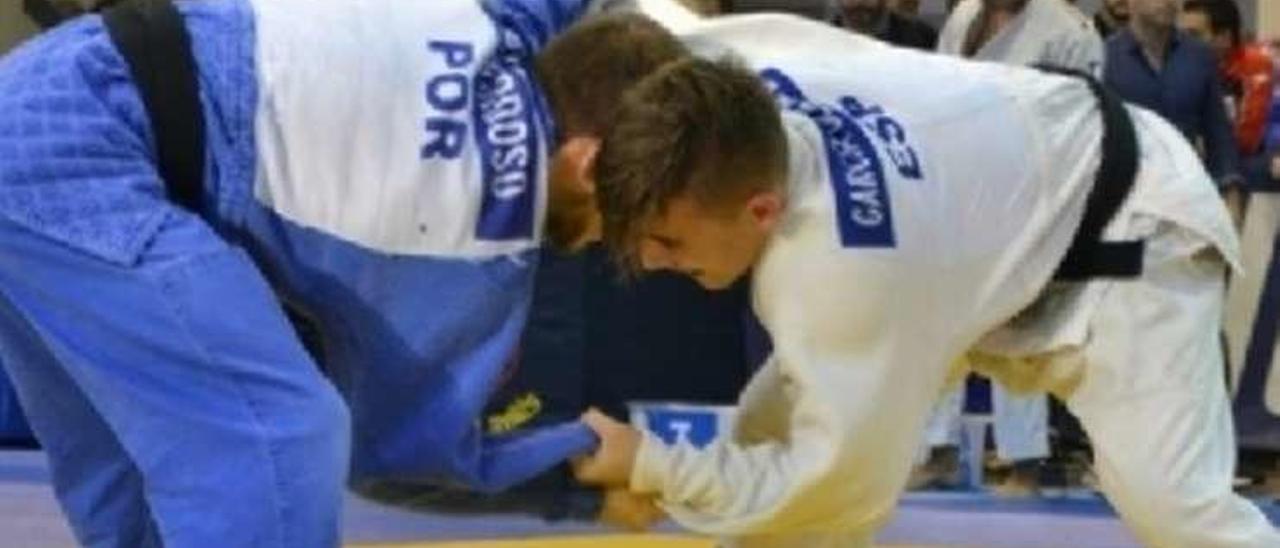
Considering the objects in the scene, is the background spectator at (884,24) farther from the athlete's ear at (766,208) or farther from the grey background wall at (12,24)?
the grey background wall at (12,24)

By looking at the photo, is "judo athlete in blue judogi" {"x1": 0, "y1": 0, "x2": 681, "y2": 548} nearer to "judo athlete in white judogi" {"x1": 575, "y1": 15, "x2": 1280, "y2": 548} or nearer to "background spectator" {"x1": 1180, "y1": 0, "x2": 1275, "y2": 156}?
"judo athlete in white judogi" {"x1": 575, "y1": 15, "x2": 1280, "y2": 548}

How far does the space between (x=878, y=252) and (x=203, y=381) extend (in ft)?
3.09

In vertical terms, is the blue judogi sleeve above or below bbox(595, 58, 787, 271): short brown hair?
above

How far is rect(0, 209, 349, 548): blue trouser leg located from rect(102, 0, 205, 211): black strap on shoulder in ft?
0.27

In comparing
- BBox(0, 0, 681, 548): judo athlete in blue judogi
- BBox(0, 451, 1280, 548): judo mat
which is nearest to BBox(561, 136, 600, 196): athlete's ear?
BBox(0, 0, 681, 548): judo athlete in blue judogi

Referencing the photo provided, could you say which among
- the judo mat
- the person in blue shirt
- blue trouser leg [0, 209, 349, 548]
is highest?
blue trouser leg [0, 209, 349, 548]

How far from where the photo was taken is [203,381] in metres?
2.72

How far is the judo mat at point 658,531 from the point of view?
17.7 ft

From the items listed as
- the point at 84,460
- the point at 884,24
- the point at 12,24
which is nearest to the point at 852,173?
the point at 84,460

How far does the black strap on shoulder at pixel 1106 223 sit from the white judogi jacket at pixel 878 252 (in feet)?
0.06

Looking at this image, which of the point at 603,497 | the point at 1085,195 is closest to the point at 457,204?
the point at 603,497

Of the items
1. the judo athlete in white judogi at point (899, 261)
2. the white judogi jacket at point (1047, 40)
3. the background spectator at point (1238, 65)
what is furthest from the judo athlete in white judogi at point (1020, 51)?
the judo athlete in white judogi at point (899, 261)

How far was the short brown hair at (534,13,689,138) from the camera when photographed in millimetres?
2998

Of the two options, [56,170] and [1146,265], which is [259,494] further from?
[1146,265]
